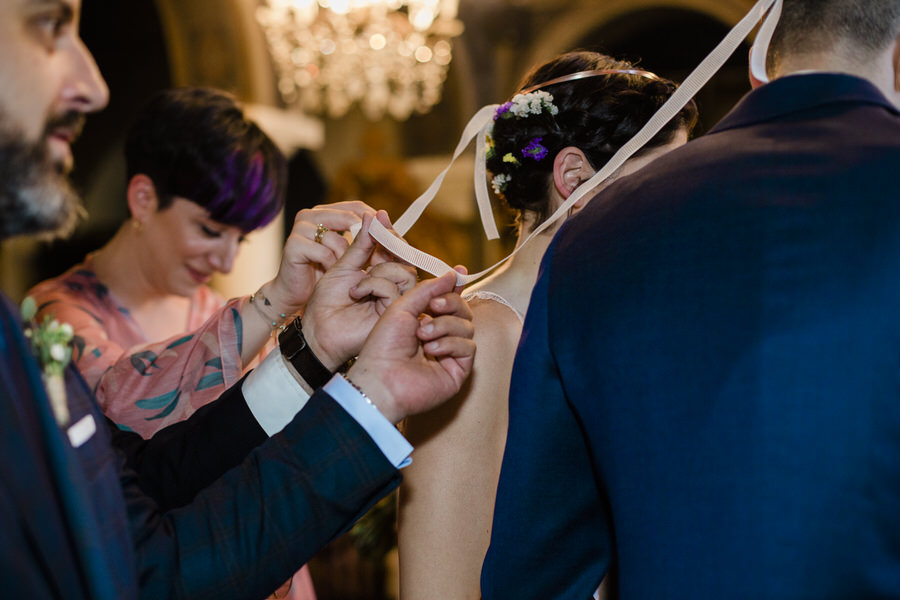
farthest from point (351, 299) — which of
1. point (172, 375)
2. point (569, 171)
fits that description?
point (569, 171)

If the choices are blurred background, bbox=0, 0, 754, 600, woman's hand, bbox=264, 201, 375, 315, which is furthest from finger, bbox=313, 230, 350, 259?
blurred background, bbox=0, 0, 754, 600

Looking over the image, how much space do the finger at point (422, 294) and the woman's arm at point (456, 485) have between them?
0.29 metres

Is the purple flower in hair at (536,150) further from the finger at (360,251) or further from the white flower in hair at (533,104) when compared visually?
the finger at (360,251)

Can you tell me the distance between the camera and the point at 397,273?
1.54m

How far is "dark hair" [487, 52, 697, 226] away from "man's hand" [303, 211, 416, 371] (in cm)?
51

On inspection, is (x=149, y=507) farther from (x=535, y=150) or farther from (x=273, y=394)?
(x=535, y=150)

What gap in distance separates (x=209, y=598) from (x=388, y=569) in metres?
4.00

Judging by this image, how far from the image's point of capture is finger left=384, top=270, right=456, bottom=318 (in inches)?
54.4

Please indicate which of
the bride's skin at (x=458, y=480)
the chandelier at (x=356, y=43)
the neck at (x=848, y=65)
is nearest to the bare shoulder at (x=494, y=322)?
the bride's skin at (x=458, y=480)

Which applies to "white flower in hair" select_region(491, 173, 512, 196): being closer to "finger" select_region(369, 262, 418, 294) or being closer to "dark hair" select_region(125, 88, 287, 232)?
"finger" select_region(369, 262, 418, 294)

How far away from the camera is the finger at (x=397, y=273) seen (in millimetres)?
1536

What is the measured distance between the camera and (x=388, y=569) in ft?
16.2

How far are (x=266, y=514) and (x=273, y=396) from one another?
0.37 metres

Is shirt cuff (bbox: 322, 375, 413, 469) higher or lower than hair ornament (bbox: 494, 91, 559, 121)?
lower
